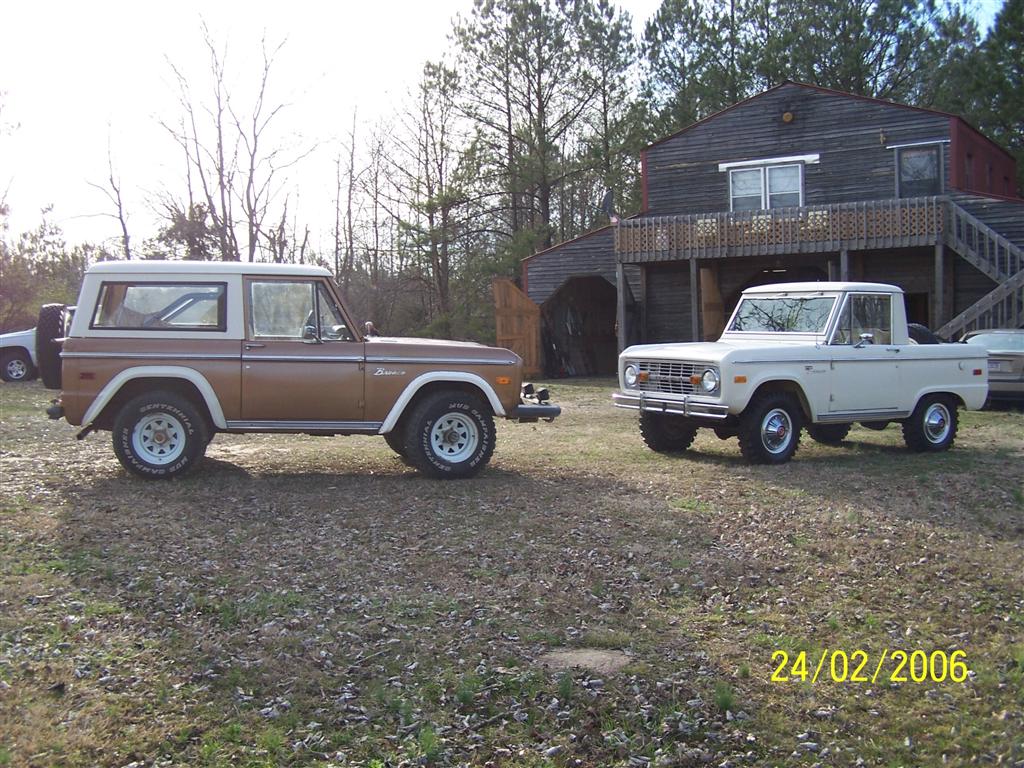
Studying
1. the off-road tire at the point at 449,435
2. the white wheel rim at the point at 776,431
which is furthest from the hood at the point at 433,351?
the white wheel rim at the point at 776,431

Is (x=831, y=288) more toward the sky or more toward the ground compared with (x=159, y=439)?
more toward the sky

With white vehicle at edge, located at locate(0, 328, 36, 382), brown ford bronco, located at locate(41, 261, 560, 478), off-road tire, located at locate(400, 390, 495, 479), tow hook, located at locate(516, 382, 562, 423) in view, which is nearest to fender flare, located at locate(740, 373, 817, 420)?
tow hook, located at locate(516, 382, 562, 423)

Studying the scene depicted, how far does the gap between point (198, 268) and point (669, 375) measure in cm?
502

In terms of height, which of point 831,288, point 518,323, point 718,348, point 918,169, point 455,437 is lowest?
point 455,437

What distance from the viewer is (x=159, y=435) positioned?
31.3 feet

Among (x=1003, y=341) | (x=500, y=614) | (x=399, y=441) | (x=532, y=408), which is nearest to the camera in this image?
(x=500, y=614)

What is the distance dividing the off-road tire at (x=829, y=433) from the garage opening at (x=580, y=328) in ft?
48.0

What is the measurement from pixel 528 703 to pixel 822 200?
22.4 meters

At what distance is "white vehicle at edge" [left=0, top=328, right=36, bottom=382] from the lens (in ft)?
76.0

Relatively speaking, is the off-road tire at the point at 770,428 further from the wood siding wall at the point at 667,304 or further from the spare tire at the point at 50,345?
the wood siding wall at the point at 667,304

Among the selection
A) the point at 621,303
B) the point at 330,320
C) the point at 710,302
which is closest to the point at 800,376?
the point at 330,320

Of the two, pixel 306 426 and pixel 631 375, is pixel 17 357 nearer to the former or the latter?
pixel 306 426

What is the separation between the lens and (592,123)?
3731 cm
